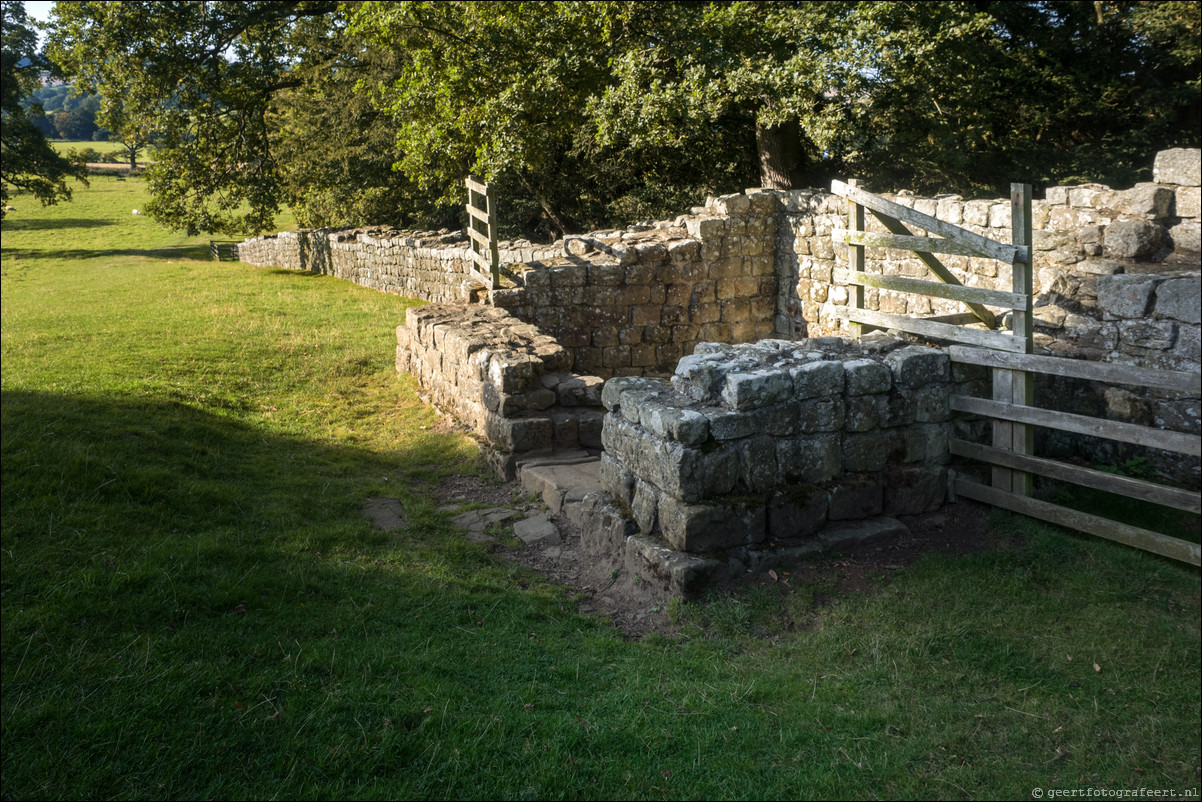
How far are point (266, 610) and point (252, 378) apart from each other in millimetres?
6647

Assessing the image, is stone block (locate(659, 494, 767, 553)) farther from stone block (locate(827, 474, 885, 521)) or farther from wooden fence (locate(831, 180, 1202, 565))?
wooden fence (locate(831, 180, 1202, 565))

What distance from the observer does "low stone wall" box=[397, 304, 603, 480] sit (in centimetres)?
816

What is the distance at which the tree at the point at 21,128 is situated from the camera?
25.4 metres

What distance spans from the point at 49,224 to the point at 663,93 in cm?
3244

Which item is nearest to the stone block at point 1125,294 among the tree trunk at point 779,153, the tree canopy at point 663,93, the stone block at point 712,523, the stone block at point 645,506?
the stone block at point 712,523

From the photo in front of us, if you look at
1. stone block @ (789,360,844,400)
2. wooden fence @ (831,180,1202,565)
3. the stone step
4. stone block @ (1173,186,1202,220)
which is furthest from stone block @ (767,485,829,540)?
stone block @ (1173,186,1202,220)

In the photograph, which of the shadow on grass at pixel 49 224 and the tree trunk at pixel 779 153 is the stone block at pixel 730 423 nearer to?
the tree trunk at pixel 779 153

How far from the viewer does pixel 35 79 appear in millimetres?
26766

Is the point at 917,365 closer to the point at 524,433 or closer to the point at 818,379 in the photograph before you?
the point at 818,379

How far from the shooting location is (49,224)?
112ft

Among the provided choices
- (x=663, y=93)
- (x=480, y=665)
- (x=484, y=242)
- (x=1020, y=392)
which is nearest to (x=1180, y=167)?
(x=1020, y=392)

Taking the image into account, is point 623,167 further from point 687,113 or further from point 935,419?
point 935,419

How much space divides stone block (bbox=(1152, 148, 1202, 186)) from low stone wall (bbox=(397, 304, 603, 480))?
5396 mm

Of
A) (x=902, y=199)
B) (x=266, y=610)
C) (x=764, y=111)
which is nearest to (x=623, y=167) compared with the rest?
(x=764, y=111)
